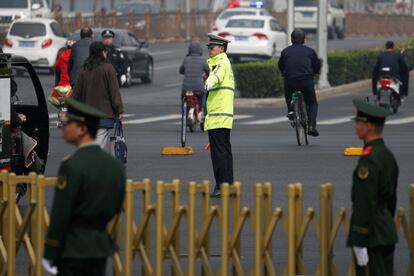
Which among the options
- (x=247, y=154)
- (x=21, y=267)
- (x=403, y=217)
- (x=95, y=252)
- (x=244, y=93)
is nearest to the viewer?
(x=95, y=252)

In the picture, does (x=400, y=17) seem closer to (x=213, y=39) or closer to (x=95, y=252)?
(x=213, y=39)

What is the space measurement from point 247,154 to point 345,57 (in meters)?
17.7

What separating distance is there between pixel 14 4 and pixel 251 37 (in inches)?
349

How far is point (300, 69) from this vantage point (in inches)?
930

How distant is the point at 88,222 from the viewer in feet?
28.4

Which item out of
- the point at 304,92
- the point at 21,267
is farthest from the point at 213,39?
the point at 304,92

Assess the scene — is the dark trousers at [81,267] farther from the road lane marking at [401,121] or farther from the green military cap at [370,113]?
the road lane marking at [401,121]

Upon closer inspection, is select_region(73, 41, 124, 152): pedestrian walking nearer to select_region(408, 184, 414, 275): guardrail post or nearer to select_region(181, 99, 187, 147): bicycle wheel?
select_region(181, 99, 187, 147): bicycle wheel

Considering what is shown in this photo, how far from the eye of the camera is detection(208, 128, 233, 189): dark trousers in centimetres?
1703

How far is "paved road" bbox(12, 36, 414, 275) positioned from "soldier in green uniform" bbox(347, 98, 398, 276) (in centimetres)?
240

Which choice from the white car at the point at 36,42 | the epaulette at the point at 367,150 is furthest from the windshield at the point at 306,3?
the epaulette at the point at 367,150

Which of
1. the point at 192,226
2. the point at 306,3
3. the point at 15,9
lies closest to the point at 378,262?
the point at 192,226

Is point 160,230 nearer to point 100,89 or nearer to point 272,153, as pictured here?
point 100,89

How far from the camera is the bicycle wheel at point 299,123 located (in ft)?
76.4
